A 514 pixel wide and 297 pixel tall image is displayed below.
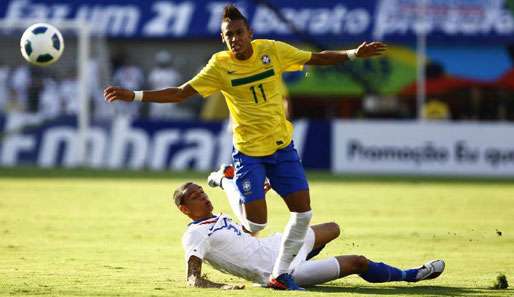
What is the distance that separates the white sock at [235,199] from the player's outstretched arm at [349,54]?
4.93 ft

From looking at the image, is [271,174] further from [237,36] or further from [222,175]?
[222,175]

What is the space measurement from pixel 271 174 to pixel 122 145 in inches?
852

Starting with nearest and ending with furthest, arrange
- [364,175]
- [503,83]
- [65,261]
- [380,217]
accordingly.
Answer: [65,261] → [380,217] → [364,175] → [503,83]

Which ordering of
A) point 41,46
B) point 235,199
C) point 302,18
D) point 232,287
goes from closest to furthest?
1. point 232,287
2. point 235,199
3. point 41,46
4. point 302,18

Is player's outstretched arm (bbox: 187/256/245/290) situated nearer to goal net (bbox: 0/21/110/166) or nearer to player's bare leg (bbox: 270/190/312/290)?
player's bare leg (bbox: 270/190/312/290)

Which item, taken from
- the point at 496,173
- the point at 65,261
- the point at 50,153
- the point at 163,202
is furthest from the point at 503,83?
the point at 65,261

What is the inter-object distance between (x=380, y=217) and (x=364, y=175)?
1147 centimetres

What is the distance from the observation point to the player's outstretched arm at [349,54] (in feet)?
37.6

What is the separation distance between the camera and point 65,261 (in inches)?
528

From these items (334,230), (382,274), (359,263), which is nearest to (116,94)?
(334,230)

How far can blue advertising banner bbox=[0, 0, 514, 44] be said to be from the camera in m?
37.3

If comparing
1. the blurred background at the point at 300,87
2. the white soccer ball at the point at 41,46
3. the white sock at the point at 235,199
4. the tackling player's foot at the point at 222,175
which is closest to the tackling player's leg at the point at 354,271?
the white sock at the point at 235,199

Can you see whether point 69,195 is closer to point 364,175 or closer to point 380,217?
point 380,217

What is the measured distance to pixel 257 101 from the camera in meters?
11.6
